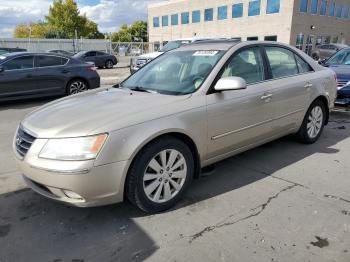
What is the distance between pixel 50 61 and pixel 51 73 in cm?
42

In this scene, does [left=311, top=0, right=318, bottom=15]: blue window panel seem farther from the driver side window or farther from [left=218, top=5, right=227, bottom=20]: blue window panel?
the driver side window

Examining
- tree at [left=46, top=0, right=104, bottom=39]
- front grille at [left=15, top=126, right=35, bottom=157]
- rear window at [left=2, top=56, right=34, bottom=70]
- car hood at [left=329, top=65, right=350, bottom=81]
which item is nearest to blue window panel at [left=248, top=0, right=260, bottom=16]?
tree at [left=46, top=0, right=104, bottom=39]

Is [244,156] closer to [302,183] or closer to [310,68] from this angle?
[302,183]

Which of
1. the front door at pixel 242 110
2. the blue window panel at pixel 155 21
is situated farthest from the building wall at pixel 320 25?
the front door at pixel 242 110

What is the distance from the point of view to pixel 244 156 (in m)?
4.91

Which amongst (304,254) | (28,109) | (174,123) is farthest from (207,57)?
(28,109)

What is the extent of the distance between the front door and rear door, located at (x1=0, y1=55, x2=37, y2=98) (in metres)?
6.89

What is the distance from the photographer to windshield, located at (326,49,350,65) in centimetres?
877

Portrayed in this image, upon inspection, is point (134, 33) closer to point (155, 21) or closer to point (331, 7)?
point (155, 21)

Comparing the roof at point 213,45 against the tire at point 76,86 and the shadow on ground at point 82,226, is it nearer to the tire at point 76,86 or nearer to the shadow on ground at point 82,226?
the shadow on ground at point 82,226

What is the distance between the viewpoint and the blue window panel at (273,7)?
3909cm

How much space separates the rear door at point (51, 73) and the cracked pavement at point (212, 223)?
5.44 metres

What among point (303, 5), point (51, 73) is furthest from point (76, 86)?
point (303, 5)

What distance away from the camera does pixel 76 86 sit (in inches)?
401
